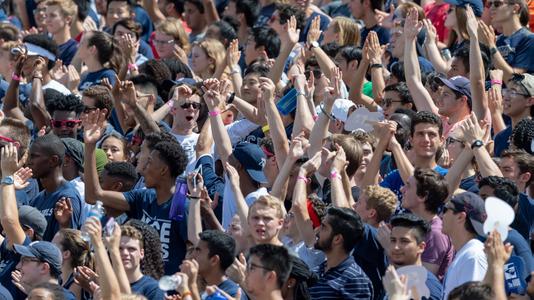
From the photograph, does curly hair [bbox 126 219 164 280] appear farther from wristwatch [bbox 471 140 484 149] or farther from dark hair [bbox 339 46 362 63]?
dark hair [bbox 339 46 362 63]

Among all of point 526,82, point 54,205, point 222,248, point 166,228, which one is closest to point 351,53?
point 526,82

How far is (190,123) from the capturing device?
11836 millimetres

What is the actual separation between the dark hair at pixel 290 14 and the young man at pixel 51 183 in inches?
149

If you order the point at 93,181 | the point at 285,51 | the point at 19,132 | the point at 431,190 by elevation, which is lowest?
the point at 285,51

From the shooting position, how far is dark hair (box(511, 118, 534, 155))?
420 inches

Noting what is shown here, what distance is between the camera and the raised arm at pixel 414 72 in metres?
11.7

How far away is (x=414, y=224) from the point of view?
897cm

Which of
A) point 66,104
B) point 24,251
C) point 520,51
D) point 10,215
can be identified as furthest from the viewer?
point 520,51

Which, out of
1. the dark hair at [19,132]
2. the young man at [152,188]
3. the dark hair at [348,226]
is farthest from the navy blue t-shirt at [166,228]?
the dark hair at [19,132]

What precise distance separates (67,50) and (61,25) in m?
0.27

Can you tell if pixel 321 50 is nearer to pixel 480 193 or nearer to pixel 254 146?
pixel 254 146

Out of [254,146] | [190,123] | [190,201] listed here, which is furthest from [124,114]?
[190,201]

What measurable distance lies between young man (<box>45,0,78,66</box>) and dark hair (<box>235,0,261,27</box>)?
1.78m

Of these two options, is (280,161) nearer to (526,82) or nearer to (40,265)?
(526,82)
